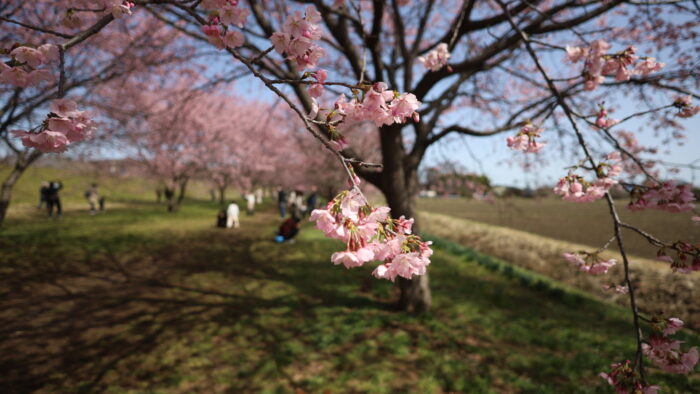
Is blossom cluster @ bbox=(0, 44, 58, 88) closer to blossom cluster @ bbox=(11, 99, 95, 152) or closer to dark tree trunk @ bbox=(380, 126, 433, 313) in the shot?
blossom cluster @ bbox=(11, 99, 95, 152)

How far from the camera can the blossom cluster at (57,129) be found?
128cm

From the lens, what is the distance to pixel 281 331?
4.71 meters

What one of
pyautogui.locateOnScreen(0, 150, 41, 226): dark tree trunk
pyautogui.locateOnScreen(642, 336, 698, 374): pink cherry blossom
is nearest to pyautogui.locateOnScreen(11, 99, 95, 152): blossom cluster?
pyautogui.locateOnScreen(642, 336, 698, 374): pink cherry blossom

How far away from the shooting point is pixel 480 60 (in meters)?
4.04

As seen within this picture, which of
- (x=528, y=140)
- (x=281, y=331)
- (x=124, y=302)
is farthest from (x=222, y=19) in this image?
(x=124, y=302)

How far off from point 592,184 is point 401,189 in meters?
3.12

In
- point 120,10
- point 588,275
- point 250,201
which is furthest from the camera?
point 250,201

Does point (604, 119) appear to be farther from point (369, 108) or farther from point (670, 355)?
point (369, 108)

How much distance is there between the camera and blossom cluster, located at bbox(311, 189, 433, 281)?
1.23 metres

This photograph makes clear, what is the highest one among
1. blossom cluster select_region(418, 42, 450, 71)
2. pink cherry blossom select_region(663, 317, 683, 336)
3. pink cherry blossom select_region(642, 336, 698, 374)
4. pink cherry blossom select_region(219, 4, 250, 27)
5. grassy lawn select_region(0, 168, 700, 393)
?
blossom cluster select_region(418, 42, 450, 71)

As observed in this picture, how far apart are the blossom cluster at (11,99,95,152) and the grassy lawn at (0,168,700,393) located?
3135mm

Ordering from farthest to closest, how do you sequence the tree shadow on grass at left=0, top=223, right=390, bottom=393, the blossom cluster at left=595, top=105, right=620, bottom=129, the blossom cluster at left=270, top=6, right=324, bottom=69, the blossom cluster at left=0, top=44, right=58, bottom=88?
the tree shadow on grass at left=0, top=223, right=390, bottom=393
the blossom cluster at left=595, top=105, right=620, bottom=129
the blossom cluster at left=270, top=6, right=324, bottom=69
the blossom cluster at left=0, top=44, right=58, bottom=88

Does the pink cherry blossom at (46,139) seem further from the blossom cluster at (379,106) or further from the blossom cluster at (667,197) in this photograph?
the blossom cluster at (667,197)

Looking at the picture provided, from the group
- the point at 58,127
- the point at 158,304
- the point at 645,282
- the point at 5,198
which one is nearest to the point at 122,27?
the point at 5,198
